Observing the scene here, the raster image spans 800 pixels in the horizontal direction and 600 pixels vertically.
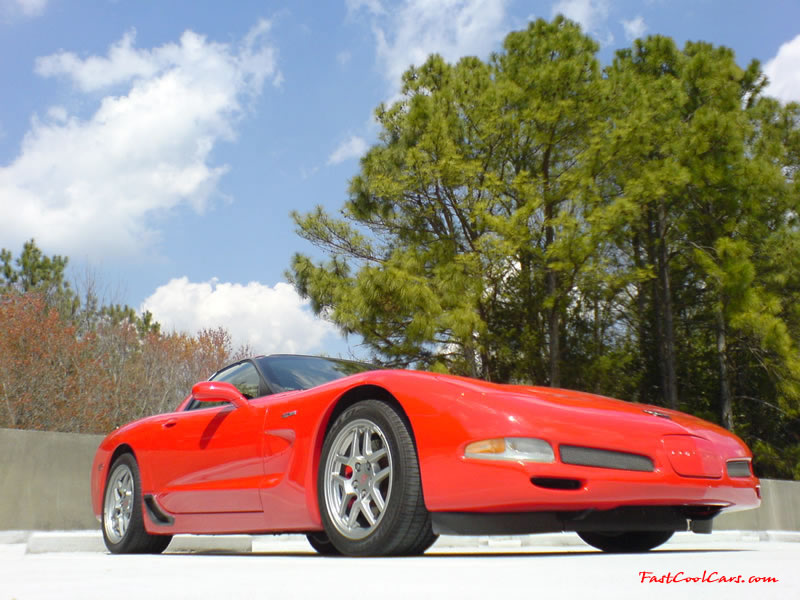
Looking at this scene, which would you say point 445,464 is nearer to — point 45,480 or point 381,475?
point 381,475

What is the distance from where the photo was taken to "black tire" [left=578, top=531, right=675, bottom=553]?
4.96 meters

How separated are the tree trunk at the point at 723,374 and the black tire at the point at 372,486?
17.2 metres

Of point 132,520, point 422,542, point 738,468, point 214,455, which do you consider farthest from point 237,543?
point 738,468

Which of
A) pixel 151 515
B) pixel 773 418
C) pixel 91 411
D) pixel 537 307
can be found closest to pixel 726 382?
pixel 773 418

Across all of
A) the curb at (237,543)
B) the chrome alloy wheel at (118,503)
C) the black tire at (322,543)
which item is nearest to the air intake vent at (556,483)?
the black tire at (322,543)

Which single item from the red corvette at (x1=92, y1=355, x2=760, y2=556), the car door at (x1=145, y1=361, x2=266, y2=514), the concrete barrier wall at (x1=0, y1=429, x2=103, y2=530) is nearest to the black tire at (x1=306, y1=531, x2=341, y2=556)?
the red corvette at (x1=92, y1=355, x2=760, y2=556)

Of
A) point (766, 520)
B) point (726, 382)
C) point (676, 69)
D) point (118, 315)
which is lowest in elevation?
point (766, 520)

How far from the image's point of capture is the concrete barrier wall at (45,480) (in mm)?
8234

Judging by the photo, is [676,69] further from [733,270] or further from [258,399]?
[258,399]

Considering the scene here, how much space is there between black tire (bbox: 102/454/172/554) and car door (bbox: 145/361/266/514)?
0.32 m

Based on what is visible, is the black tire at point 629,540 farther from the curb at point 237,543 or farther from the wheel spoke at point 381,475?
the wheel spoke at point 381,475

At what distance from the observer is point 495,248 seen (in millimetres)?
16781

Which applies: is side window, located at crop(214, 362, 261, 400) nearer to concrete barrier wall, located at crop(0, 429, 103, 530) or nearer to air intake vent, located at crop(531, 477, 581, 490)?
air intake vent, located at crop(531, 477, 581, 490)

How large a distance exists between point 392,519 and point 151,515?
2.48 meters
